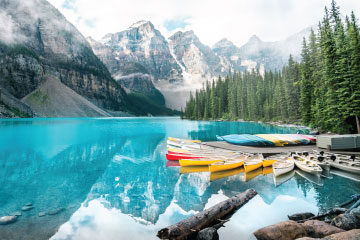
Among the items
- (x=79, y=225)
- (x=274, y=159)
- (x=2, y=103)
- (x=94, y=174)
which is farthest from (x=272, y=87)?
(x=2, y=103)

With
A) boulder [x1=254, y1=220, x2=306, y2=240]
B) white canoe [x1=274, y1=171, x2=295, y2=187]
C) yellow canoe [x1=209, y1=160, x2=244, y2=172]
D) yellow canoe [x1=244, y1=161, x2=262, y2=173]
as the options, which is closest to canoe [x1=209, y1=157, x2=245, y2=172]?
yellow canoe [x1=209, y1=160, x2=244, y2=172]

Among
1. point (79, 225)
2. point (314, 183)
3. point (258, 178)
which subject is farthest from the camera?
point (258, 178)

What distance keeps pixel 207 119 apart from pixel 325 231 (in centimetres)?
12637

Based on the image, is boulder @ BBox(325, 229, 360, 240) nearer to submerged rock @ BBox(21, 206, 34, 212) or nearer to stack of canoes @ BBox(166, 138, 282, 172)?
stack of canoes @ BBox(166, 138, 282, 172)

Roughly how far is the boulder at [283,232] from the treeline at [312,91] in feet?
91.0

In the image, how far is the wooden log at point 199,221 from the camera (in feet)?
25.6

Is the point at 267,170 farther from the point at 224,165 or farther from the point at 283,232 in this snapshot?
the point at 283,232

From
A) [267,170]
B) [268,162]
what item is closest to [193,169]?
[267,170]

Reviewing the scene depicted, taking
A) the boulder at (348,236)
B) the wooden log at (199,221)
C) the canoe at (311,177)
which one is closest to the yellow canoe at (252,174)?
the canoe at (311,177)

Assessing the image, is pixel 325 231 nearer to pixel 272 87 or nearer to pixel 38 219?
pixel 38 219

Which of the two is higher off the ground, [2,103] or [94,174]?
[2,103]

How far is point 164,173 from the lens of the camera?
19.8 m

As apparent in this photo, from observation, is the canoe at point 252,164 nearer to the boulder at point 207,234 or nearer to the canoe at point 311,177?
the canoe at point 311,177

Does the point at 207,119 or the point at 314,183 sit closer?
the point at 314,183
